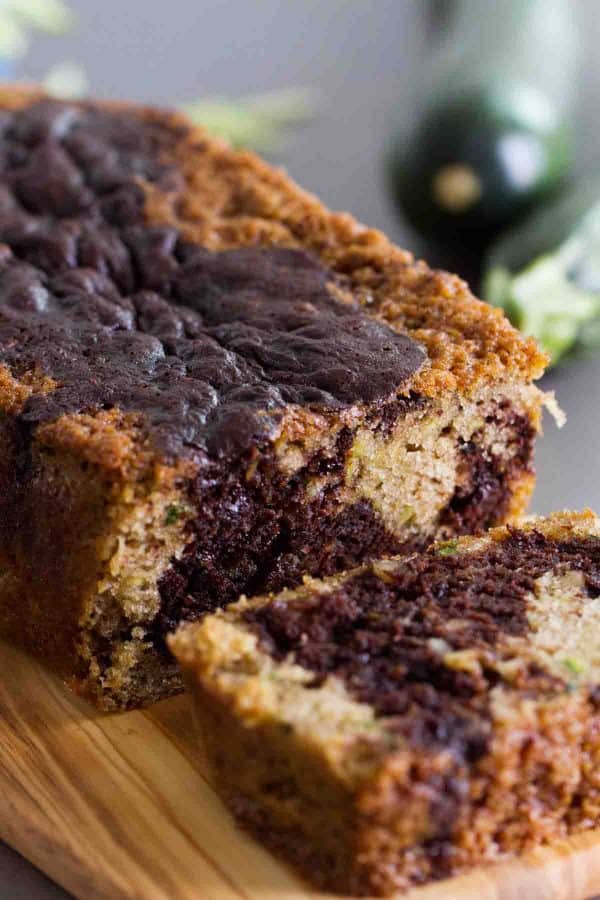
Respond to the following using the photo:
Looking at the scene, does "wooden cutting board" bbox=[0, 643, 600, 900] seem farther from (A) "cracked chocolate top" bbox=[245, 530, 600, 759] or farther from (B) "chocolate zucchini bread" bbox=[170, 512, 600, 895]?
(A) "cracked chocolate top" bbox=[245, 530, 600, 759]

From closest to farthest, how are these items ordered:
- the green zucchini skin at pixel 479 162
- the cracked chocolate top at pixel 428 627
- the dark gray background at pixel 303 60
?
the cracked chocolate top at pixel 428 627 < the green zucchini skin at pixel 479 162 < the dark gray background at pixel 303 60

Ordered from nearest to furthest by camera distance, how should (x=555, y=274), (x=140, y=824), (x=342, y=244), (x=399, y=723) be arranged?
1. (x=399, y=723)
2. (x=140, y=824)
3. (x=342, y=244)
4. (x=555, y=274)

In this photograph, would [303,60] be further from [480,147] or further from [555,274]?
[555,274]

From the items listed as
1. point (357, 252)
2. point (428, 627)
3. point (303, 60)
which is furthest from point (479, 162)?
point (428, 627)

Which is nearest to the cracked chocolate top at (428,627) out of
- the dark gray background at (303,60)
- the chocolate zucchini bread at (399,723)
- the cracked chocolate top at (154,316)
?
the chocolate zucchini bread at (399,723)

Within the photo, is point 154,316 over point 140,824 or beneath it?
over

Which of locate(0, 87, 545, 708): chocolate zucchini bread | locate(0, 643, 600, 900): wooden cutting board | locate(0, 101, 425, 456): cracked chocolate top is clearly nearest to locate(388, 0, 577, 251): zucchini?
locate(0, 101, 425, 456): cracked chocolate top

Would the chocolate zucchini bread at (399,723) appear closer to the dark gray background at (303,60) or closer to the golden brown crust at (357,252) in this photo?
the golden brown crust at (357,252)
